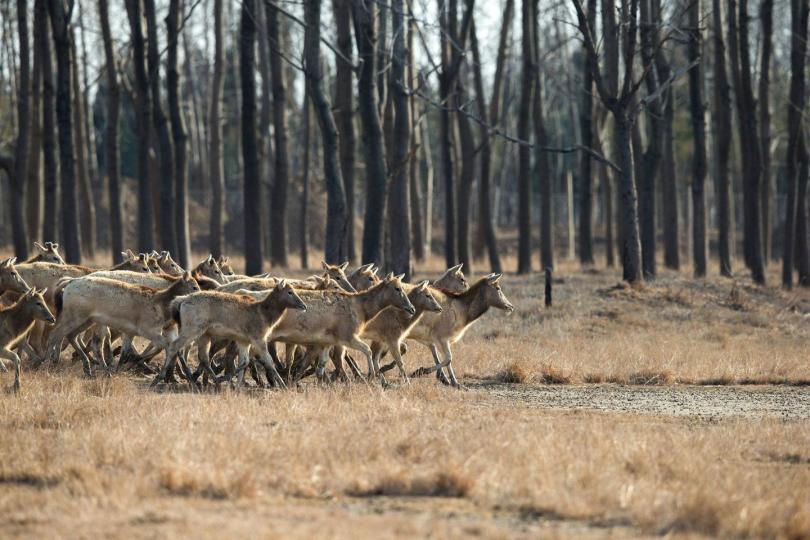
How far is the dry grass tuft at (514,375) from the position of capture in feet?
59.9

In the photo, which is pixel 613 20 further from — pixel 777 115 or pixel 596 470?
pixel 777 115

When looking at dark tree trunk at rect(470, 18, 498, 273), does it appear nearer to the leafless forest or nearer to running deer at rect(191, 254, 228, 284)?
the leafless forest

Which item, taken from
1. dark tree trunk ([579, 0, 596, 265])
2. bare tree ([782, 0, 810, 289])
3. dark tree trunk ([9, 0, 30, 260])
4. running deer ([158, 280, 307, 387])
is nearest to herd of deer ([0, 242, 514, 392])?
running deer ([158, 280, 307, 387])

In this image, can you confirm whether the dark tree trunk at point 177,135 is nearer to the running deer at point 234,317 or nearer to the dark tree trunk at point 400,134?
the dark tree trunk at point 400,134

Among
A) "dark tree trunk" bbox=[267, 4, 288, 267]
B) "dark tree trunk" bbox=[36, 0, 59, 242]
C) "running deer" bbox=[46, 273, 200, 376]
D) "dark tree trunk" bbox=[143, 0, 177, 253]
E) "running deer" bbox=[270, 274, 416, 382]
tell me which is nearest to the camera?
"running deer" bbox=[46, 273, 200, 376]

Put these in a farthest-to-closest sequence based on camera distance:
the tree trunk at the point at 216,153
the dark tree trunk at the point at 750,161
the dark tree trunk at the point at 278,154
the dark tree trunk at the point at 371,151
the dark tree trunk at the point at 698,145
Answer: the tree trunk at the point at 216,153
the dark tree trunk at the point at 698,145
the dark tree trunk at the point at 278,154
the dark tree trunk at the point at 750,161
the dark tree trunk at the point at 371,151

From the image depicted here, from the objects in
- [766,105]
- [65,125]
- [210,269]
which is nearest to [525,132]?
[766,105]

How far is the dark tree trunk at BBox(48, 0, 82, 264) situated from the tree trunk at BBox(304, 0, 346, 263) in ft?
20.3

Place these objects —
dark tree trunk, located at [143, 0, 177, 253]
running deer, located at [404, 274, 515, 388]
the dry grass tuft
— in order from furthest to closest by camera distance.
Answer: dark tree trunk, located at [143, 0, 177, 253]
the dry grass tuft
running deer, located at [404, 274, 515, 388]

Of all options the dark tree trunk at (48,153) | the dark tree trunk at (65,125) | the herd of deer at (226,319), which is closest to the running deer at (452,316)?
the herd of deer at (226,319)

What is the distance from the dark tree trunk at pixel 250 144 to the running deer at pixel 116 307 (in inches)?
604

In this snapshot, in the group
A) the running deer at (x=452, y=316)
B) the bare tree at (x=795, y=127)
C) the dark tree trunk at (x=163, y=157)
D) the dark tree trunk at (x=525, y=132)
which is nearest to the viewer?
the running deer at (x=452, y=316)

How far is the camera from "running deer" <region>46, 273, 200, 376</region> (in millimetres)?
16109

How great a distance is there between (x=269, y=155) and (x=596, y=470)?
41.0 metres
